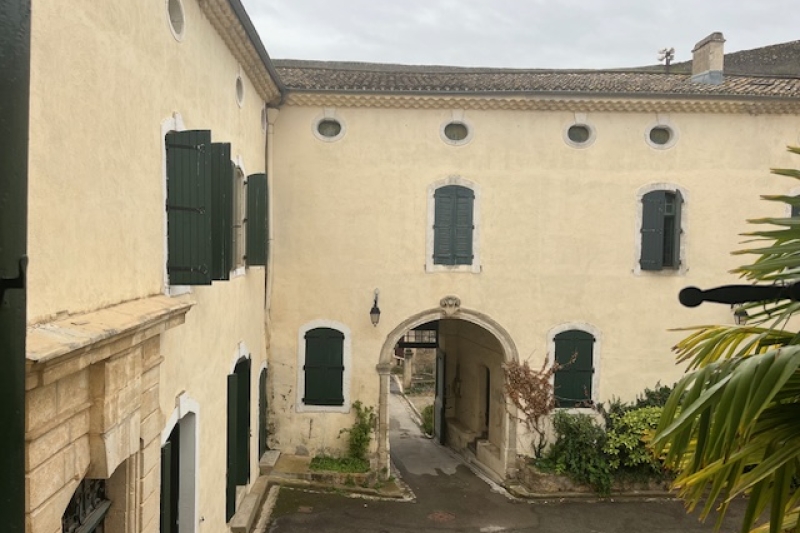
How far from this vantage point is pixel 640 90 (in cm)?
1321

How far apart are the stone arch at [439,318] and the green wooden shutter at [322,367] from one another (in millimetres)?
855

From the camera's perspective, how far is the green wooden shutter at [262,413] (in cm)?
1238

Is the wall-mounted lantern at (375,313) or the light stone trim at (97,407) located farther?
the wall-mounted lantern at (375,313)

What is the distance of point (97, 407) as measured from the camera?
407 cm

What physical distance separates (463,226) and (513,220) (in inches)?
41.5


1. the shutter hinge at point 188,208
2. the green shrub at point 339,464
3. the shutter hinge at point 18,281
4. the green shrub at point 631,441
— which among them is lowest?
the green shrub at point 339,464

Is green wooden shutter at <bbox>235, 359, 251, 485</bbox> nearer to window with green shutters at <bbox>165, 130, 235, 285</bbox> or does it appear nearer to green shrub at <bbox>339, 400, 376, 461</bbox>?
green shrub at <bbox>339, 400, 376, 461</bbox>

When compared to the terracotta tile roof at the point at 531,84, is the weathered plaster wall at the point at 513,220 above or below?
below

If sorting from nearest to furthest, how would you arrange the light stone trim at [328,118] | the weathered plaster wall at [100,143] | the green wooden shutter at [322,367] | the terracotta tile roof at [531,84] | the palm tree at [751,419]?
the palm tree at [751,419] → the weathered plaster wall at [100,143] → the terracotta tile roof at [531,84] → the light stone trim at [328,118] → the green wooden shutter at [322,367]

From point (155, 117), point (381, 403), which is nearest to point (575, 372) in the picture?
point (381, 403)

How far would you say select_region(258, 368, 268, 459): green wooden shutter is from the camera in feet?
40.6

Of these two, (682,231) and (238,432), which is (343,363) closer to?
(238,432)

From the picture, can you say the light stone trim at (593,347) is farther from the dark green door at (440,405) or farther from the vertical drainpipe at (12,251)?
the vertical drainpipe at (12,251)

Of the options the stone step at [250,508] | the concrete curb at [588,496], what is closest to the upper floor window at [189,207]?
the stone step at [250,508]
